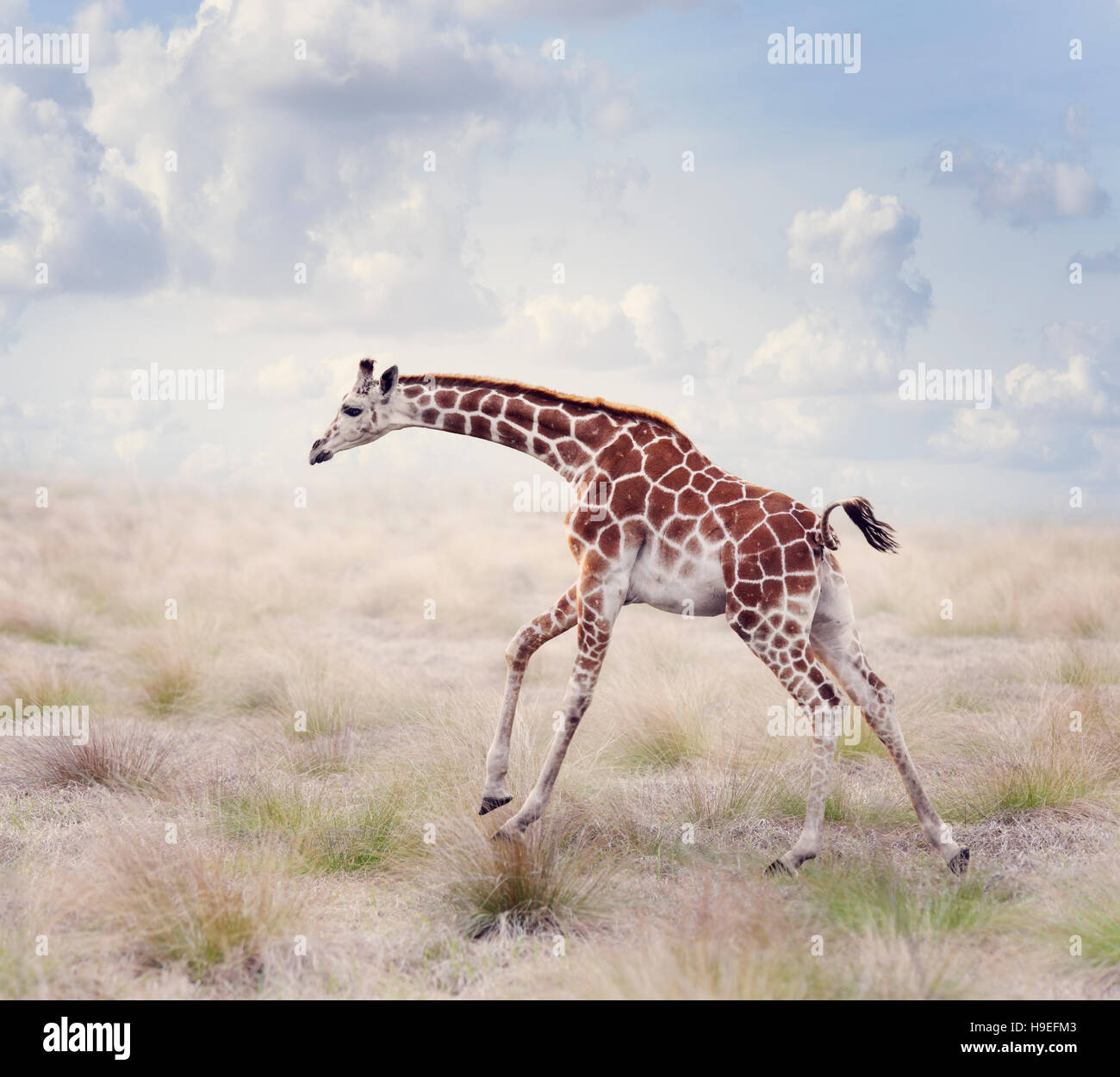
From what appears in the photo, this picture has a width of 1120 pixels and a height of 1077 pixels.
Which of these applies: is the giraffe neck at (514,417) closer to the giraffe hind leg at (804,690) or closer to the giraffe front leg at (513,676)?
the giraffe front leg at (513,676)

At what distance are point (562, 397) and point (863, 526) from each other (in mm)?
2109

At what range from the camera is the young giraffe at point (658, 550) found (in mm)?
Result: 6176

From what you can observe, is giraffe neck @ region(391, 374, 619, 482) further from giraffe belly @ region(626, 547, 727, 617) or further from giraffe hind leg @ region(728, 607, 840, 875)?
giraffe hind leg @ region(728, 607, 840, 875)

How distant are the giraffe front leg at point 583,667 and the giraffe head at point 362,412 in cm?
176

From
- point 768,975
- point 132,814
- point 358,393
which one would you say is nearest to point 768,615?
point 768,975

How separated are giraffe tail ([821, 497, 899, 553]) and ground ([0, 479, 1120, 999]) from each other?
1.90 meters

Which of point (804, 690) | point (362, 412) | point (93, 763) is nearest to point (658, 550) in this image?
point (804, 690)

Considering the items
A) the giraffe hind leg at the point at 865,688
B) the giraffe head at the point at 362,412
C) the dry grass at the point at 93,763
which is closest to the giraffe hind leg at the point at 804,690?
the giraffe hind leg at the point at 865,688

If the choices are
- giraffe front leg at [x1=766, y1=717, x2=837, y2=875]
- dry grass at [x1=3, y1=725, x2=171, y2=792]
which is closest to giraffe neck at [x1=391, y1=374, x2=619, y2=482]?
giraffe front leg at [x1=766, y1=717, x2=837, y2=875]

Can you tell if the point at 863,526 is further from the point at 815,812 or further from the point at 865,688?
the point at 815,812

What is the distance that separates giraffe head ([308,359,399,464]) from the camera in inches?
267

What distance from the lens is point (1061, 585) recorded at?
17.0 m

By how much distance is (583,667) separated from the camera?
6312 mm
